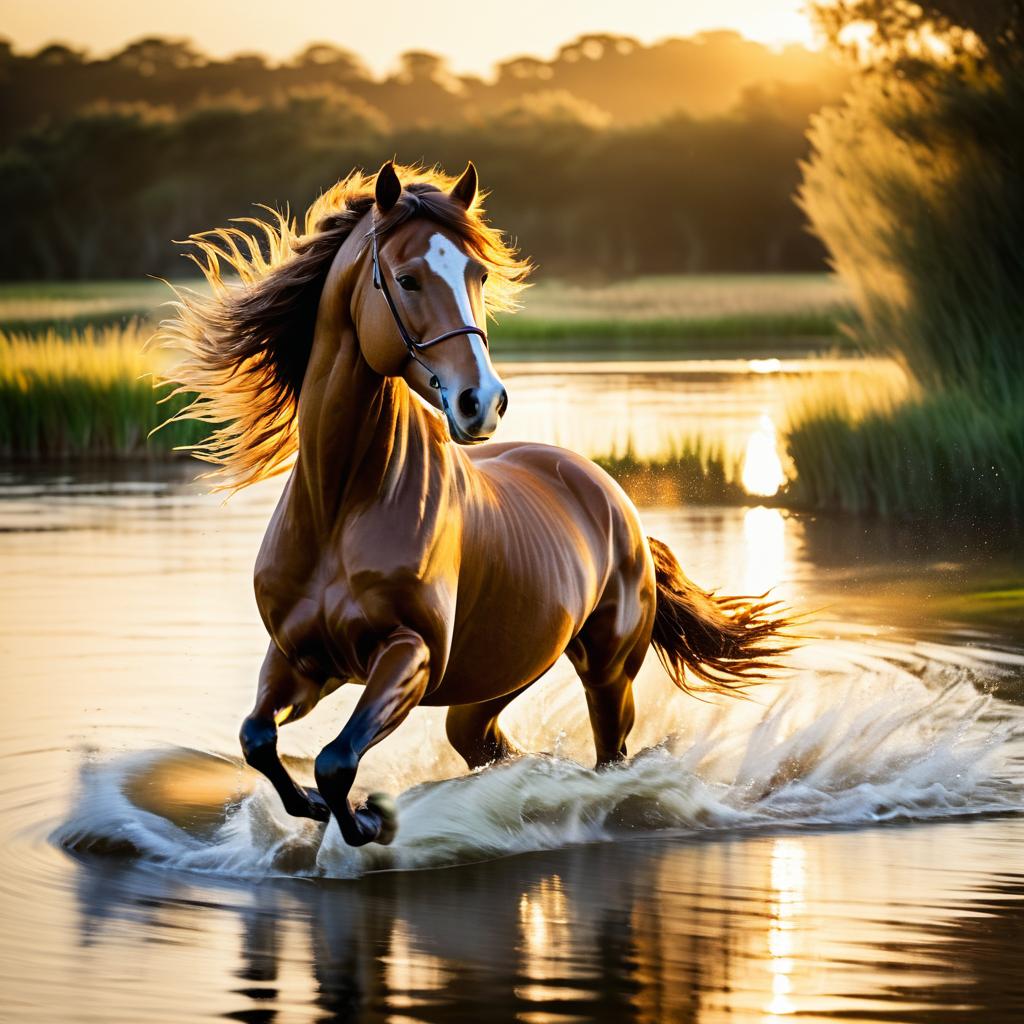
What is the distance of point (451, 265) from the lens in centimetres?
476

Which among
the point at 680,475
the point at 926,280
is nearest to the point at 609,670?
the point at 926,280

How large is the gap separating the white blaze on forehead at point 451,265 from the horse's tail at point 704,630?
1921mm

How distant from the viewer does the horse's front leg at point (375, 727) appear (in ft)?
15.3

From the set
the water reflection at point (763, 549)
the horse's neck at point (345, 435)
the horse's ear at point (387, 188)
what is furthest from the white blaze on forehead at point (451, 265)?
the water reflection at point (763, 549)

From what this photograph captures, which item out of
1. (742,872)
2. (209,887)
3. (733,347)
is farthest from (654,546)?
(733,347)

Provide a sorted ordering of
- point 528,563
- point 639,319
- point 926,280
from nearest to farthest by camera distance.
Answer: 1. point 528,563
2. point 926,280
3. point 639,319

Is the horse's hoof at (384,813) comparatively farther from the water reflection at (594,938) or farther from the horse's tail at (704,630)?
the horse's tail at (704,630)

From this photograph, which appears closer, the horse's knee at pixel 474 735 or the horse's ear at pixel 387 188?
the horse's ear at pixel 387 188

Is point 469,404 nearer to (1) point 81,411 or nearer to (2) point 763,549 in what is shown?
(2) point 763,549

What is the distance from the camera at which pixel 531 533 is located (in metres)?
5.62

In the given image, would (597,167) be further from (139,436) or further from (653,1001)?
(653,1001)

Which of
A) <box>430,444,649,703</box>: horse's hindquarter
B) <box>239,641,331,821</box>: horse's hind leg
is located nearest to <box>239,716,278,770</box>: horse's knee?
<box>239,641,331,821</box>: horse's hind leg

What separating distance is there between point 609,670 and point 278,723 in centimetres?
143

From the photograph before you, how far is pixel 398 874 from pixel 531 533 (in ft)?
3.36
